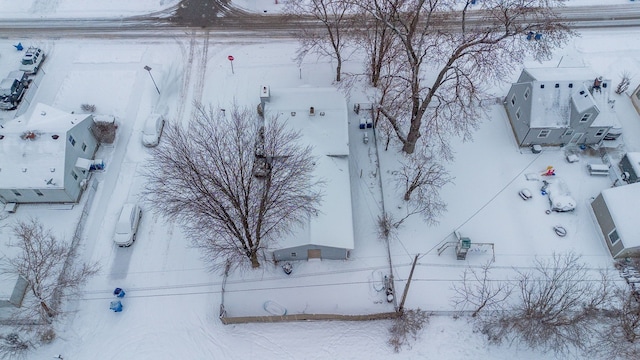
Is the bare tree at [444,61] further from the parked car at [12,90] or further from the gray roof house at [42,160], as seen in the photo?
the parked car at [12,90]

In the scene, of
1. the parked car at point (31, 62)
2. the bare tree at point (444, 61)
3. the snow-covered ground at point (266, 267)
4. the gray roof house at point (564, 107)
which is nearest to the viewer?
the snow-covered ground at point (266, 267)

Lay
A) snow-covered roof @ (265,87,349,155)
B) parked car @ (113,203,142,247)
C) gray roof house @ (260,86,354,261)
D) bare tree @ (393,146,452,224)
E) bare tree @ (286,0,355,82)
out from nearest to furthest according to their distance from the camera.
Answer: gray roof house @ (260,86,354,261) → parked car @ (113,203,142,247) → bare tree @ (393,146,452,224) → snow-covered roof @ (265,87,349,155) → bare tree @ (286,0,355,82)

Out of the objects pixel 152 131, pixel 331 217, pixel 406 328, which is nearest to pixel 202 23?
pixel 152 131

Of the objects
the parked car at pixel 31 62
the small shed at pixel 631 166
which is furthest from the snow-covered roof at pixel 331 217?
the parked car at pixel 31 62

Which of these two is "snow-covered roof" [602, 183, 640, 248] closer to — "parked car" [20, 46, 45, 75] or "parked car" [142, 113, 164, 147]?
"parked car" [142, 113, 164, 147]

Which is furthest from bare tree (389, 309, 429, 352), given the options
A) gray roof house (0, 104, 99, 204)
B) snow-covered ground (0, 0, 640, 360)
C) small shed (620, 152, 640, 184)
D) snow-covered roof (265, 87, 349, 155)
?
gray roof house (0, 104, 99, 204)

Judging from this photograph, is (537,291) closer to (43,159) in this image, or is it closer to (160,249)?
(160,249)
